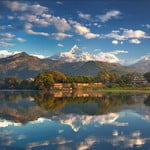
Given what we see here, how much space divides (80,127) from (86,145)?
843cm

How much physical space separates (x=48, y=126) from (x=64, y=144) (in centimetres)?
892

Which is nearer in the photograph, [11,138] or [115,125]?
[11,138]

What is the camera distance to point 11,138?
23.5m

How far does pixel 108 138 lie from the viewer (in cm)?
2381

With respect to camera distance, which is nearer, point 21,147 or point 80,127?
point 21,147

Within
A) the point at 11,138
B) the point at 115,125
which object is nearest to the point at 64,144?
the point at 11,138

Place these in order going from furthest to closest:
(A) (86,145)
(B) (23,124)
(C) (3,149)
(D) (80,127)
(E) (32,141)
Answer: (B) (23,124) < (D) (80,127) < (E) (32,141) < (A) (86,145) < (C) (3,149)

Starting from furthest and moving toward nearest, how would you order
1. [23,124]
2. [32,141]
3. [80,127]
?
[23,124] → [80,127] → [32,141]

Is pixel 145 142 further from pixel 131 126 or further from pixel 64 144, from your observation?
pixel 131 126

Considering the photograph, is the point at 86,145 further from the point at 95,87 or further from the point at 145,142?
the point at 95,87

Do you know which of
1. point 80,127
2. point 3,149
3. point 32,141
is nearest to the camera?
point 3,149

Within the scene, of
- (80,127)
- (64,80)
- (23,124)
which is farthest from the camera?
(64,80)

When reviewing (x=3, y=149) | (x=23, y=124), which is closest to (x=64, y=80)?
(x=23, y=124)

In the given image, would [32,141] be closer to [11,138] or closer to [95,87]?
[11,138]
